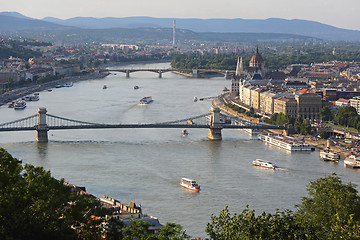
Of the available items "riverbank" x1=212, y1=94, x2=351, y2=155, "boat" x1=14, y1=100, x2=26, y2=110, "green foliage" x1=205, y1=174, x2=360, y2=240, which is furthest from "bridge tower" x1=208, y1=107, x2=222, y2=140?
"green foliage" x1=205, y1=174, x2=360, y2=240

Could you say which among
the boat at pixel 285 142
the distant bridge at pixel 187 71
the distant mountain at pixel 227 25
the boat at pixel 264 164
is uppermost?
the distant mountain at pixel 227 25

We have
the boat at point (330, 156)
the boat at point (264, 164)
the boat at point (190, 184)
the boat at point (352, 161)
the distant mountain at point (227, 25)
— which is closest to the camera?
the boat at point (190, 184)

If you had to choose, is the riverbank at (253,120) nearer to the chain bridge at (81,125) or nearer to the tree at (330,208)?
the chain bridge at (81,125)

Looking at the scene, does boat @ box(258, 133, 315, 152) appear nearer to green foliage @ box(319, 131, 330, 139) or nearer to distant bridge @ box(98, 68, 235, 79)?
green foliage @ box(319, 131, 330, 139)

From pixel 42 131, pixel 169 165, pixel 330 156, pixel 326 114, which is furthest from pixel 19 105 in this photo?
pixel 330 156

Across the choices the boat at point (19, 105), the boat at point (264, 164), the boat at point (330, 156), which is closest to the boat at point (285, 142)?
the boat at point (330, 156)

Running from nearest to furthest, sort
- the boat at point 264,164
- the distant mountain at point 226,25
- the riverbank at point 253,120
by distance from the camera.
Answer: the boat at point 264,164 < the riverbank at point 253,120 < the distant mountain at point 226,25

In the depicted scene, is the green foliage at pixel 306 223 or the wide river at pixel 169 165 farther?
the wide river at pixel 169 165
